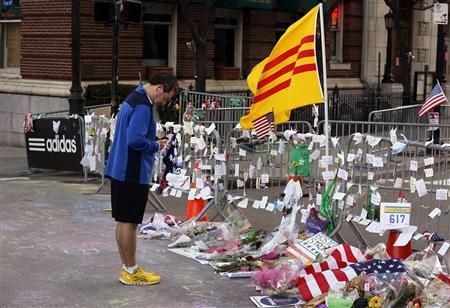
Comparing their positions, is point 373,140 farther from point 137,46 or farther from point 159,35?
point 159,35

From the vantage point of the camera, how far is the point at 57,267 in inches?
276

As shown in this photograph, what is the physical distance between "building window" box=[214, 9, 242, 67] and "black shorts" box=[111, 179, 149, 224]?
1507cm

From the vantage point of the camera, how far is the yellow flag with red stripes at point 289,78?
7.05 m

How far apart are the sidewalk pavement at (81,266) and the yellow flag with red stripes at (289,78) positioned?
1683 millimetres

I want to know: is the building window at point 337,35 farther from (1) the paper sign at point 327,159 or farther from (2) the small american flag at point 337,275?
(2) the small american flag at point 337,275

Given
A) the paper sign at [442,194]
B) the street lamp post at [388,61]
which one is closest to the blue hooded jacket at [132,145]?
the paper sign at [442,194]

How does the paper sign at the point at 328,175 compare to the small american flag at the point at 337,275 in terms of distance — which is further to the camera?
the paper sign at the point at 328,175

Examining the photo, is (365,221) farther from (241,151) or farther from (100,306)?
(100,306)

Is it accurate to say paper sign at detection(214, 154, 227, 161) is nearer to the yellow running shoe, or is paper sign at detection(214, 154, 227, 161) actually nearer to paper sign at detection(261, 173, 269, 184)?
paper sign at detection(261, 173, 269, 184)

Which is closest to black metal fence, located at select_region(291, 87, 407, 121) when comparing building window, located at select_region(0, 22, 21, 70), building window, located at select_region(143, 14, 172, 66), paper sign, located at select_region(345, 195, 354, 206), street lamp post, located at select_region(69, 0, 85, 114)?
building window, located at select_region(143, 14, 172, 66)

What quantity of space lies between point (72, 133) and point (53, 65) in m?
5.29

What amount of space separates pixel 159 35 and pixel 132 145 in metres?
13.9

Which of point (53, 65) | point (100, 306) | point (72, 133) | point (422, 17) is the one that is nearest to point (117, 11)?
point (72, 133)

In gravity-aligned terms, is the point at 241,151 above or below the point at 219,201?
above
